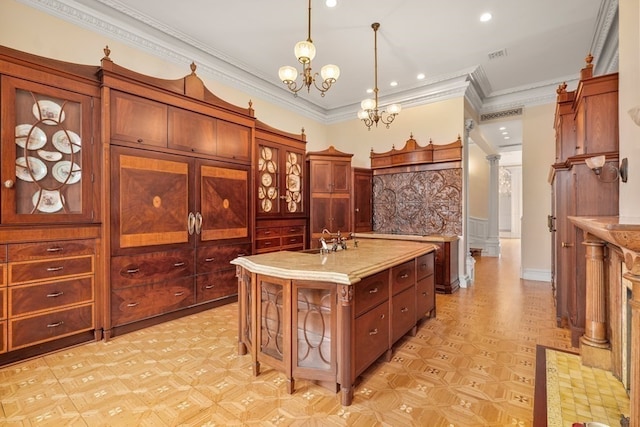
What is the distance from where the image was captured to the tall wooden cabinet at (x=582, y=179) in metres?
2.72

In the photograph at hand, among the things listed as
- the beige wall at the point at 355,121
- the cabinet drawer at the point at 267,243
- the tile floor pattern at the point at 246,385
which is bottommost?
the tile floor pattern at the point at 246,385

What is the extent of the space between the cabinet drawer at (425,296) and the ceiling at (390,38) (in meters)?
3.04

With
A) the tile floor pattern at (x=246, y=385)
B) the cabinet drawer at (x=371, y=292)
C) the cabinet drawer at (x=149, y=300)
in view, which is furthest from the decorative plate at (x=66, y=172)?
the cabinet drawer at (x=371, y=292)

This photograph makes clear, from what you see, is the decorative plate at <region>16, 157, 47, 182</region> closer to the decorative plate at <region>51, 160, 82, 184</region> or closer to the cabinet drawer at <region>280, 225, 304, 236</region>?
the decorative plate at <region>51, 160, 82, 184</region>

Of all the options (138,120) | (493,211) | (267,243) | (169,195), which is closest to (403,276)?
(267,243)

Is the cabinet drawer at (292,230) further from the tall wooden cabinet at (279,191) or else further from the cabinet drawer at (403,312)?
the cabinet drawer at (403,312)

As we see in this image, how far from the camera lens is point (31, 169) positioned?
8.48ft

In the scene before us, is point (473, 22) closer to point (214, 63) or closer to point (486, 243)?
point (214, 63)

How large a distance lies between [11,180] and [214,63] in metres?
2.95

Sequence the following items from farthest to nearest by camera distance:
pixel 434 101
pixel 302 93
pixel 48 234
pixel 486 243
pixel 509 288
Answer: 1. pixel 486 243
2. pixel 302 93
3. pixel 434 101
4. pixel 509 288
5. pixel 48 234

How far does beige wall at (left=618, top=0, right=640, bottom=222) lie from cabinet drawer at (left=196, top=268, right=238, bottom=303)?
391cm

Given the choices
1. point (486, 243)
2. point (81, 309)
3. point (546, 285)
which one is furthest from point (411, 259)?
point (486, 243)

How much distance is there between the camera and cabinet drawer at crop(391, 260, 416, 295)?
255 centimetres

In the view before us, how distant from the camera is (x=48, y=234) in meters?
2.62
